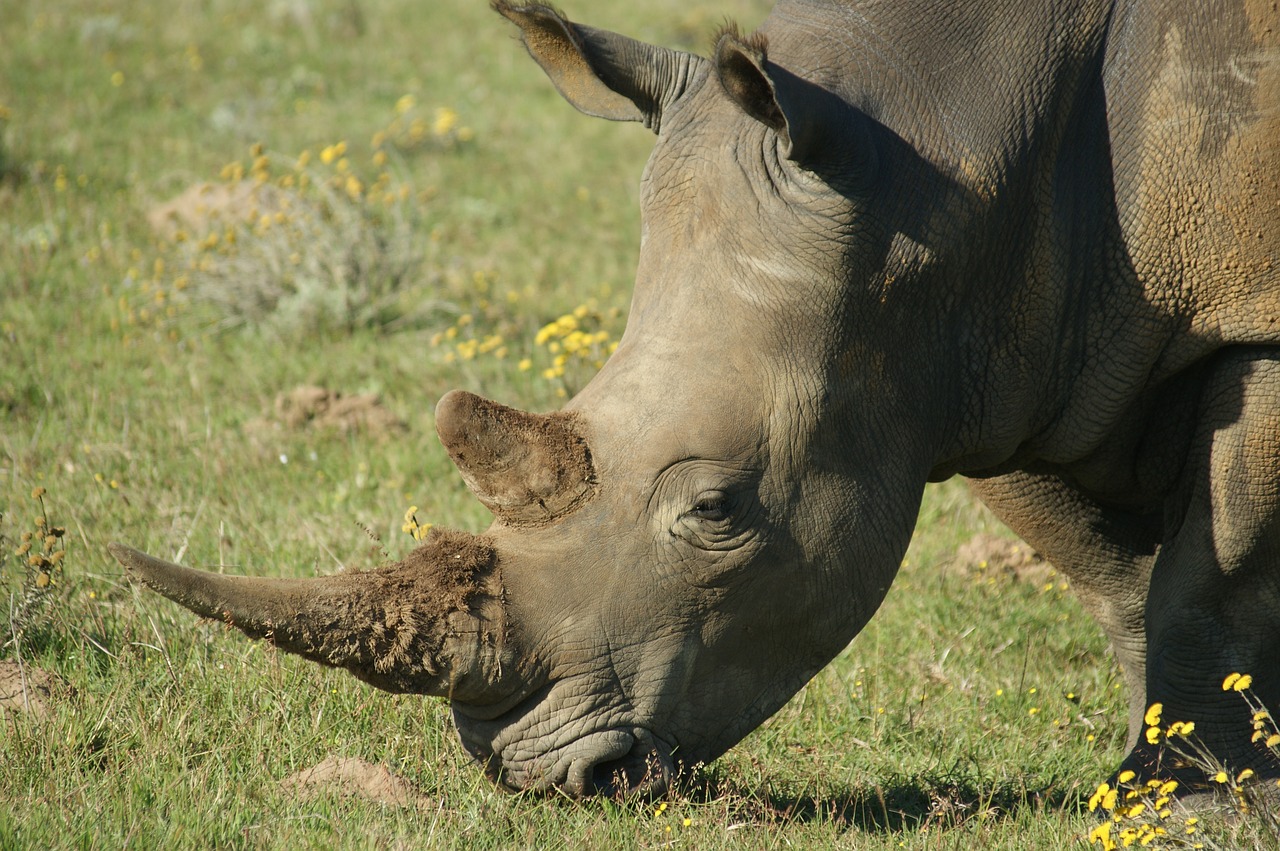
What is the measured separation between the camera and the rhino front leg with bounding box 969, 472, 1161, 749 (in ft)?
17.1

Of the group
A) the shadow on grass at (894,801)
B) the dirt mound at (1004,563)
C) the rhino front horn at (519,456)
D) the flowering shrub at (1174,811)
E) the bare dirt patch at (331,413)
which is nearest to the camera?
the flowering shrub at (1174,811)

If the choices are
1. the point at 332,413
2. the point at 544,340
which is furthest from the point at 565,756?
the point at 544,340

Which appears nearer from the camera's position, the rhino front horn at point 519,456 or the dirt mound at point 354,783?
the rhino front horn at point 519,456

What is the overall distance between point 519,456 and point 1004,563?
344cm

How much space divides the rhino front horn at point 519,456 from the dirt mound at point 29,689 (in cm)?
169

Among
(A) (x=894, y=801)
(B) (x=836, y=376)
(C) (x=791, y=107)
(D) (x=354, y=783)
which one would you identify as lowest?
(D) (x=354, y=783)

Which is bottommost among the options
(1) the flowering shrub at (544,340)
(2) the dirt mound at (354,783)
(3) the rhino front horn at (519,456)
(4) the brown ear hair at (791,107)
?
(2) the dirt mound at (354,783)

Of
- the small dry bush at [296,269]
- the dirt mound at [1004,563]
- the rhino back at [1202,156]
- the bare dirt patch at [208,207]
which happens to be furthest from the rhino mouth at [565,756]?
the bare dirt patch at [208,207]

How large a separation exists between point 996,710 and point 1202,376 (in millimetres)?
1542

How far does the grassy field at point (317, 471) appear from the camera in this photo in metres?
4.14

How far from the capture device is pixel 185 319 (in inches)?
353

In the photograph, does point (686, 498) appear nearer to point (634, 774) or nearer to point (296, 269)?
point (634, 774)

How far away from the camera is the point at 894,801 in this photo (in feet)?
14.9

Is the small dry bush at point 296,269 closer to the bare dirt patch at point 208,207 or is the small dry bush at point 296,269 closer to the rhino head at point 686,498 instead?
the bare dirt patch at point 208,207
